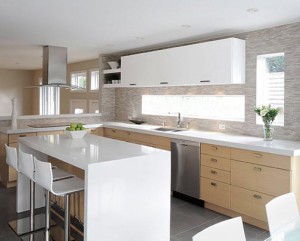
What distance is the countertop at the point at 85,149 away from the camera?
92.1 inches

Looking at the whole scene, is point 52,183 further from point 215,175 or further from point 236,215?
point 236,215

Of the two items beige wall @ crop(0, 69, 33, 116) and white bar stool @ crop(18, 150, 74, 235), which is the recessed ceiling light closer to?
white bar stool @ crop(18, 150, 74, 235)

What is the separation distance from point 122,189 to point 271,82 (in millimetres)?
2544

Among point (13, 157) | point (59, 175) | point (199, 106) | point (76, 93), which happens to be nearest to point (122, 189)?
point (59, 175)

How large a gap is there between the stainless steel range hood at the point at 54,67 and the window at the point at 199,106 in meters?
1.47

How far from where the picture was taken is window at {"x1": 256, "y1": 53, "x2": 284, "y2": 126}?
3.75 m

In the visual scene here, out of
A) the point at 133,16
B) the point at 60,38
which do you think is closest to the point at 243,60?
the point at 133,16

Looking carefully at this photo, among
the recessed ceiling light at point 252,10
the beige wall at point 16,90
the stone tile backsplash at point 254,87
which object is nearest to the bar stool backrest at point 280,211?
the stone tile backsplash at point 254,87

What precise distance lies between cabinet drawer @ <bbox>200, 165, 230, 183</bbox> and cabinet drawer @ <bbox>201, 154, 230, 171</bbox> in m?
0.05

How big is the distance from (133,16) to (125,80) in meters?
2.22

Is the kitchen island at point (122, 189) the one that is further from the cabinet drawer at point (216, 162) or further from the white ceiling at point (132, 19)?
the white ceiling at point (132, 19)

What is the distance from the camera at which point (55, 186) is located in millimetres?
2598

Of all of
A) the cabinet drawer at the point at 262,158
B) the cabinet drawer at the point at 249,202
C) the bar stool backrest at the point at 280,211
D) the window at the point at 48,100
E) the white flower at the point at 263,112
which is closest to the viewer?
the bar stool backrest at the point at 280,211

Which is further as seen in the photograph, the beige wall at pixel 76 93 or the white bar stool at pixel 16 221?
the beige wall at pixel 76 93
